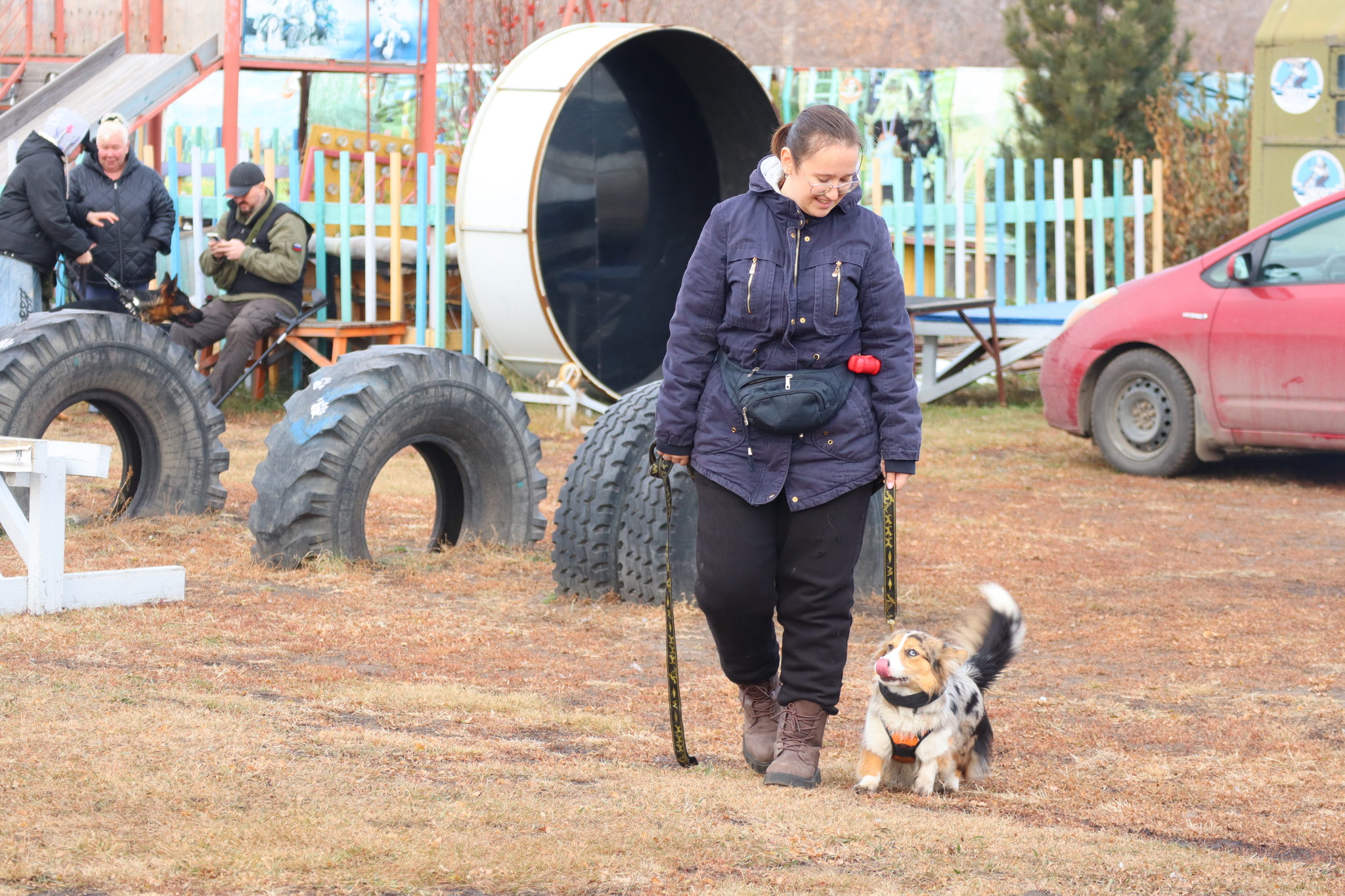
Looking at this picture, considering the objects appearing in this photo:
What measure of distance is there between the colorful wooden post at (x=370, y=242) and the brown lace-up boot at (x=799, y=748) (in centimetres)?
906

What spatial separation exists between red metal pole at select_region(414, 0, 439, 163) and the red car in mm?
7323

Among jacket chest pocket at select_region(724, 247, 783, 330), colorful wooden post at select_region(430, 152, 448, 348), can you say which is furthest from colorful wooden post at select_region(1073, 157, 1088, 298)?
jacket chest pocket at select_region(724, 247, 783, 330)

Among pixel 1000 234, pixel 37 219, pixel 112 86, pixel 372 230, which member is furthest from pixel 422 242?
pixel 1000 234

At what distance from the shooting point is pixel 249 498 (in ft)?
30.1

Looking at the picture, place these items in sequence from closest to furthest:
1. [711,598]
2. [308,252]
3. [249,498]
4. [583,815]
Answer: [583,815], [711,598], [249,498], [308,252]

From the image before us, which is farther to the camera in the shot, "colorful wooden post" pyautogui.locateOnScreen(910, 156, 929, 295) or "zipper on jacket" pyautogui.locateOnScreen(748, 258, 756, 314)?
"colorful wooden post" pyautogui.locateOnScreen(910, 156, 929, 295)

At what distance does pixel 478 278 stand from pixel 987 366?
4644 mm

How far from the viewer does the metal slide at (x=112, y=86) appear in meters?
14.1

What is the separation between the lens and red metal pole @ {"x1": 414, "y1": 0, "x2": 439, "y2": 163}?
15.5m

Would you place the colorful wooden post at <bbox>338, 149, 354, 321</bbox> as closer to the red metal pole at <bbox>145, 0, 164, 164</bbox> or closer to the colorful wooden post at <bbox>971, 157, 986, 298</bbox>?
the red metal pole at <bbox>145, 0, 164, 164</bbox>

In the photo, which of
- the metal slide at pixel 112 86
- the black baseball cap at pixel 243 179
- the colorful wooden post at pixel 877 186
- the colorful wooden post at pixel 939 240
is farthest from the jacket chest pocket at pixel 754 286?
the metal slide at pixel 112 86

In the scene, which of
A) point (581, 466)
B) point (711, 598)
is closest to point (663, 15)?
point (581, 466)

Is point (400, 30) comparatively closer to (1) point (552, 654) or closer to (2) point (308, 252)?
(2) point (308, 252)

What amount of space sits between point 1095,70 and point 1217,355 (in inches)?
441
